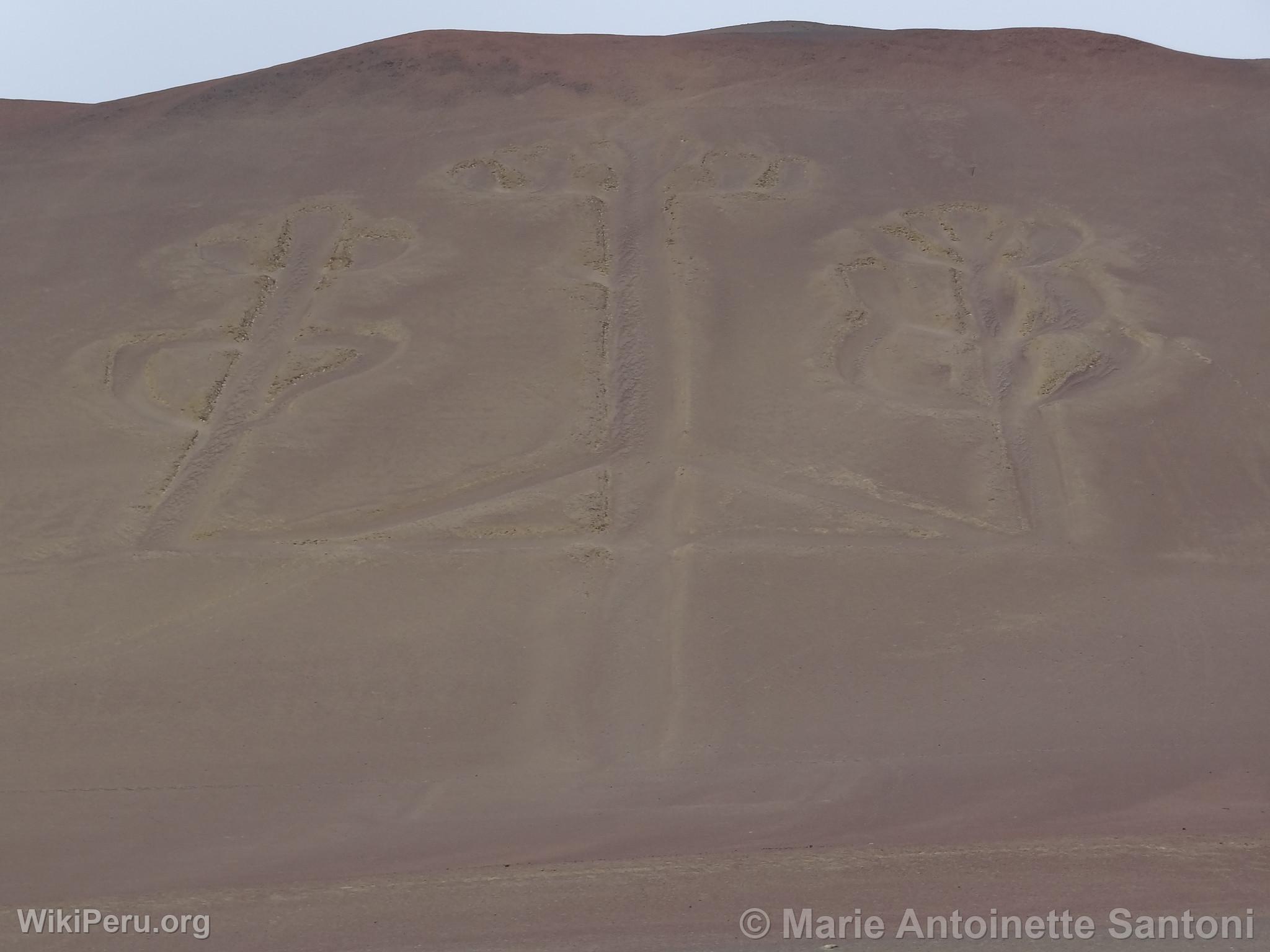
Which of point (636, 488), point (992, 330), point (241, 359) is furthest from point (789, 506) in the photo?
point (241, 359)

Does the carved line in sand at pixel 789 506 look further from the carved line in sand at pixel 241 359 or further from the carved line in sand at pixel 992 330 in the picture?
the carved line in sand at pixel 241 359

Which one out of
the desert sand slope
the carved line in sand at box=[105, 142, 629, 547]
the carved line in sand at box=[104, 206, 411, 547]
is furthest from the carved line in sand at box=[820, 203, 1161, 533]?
the carved line in sand at box=[104, 206, 411, 547]

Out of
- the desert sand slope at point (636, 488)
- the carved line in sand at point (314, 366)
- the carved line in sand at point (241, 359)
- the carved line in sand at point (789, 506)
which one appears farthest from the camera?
the carved line in sand at point (241, 359)

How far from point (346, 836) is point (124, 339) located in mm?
5783

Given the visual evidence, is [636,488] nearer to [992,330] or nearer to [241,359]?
[992,330]

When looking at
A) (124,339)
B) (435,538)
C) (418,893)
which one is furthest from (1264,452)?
(124,339)

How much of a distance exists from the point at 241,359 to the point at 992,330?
19.2ft

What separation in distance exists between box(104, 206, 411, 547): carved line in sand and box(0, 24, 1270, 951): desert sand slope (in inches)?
1.9

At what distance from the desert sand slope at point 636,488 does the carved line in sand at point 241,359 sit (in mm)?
48

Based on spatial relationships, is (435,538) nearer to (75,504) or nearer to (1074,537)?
(75,504)

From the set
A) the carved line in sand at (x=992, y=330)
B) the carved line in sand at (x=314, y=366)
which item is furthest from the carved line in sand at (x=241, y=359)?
the carved line in sand at (x=992, y=330)

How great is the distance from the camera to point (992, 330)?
9.98 meters

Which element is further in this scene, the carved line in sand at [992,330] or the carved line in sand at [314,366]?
the carved line in sand at [992,330]

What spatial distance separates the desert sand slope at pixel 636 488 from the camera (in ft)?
18.5
